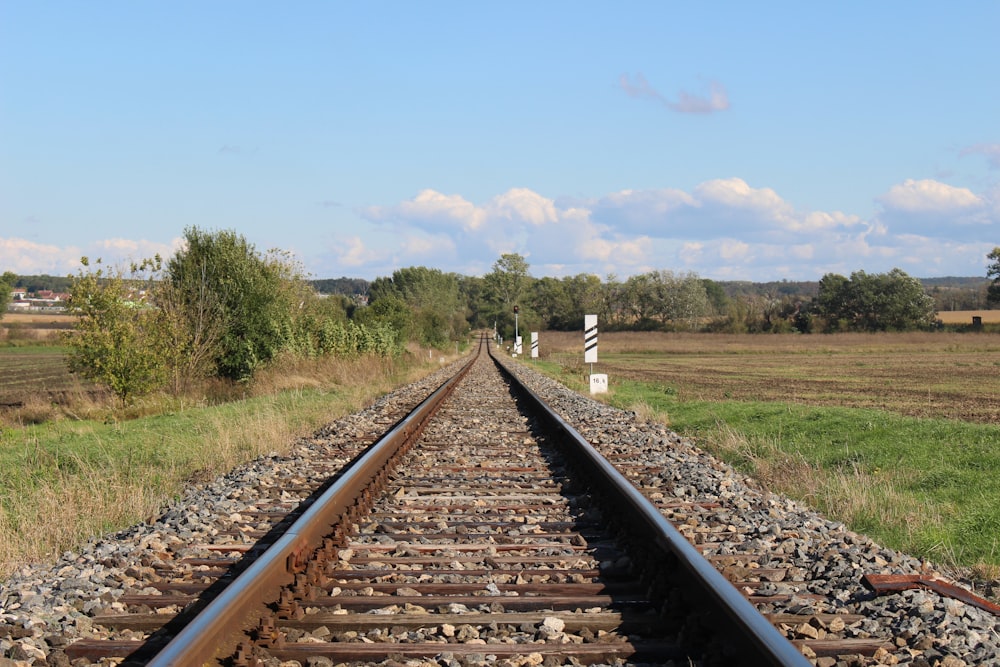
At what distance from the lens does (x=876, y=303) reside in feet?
333

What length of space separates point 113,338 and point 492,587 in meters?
18.3

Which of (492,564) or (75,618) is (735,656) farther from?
(75,618)

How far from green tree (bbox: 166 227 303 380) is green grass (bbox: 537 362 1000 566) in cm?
1597

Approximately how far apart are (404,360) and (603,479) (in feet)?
114

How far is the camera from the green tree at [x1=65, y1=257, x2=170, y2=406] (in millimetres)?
20297

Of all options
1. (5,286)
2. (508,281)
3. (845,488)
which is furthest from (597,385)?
(508,281)

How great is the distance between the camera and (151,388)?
21.4m

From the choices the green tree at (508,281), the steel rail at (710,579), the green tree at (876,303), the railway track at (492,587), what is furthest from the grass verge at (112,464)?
the green tree at (508,281)

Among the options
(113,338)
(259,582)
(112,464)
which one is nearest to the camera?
(259,582)

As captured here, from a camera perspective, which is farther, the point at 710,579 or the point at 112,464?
the point at 112,464

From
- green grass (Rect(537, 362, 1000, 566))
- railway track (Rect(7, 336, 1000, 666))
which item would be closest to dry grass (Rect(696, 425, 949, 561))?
green grass (Rect(537, 362, 1000, 566))

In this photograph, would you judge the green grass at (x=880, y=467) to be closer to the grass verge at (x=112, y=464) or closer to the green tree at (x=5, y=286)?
the grass verge at (x=112, y=464)

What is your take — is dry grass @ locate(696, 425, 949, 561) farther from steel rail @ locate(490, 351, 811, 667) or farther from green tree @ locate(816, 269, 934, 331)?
green tree @ locate(816, 269, 934, 331)

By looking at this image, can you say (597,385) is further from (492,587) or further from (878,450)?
(492,587)
